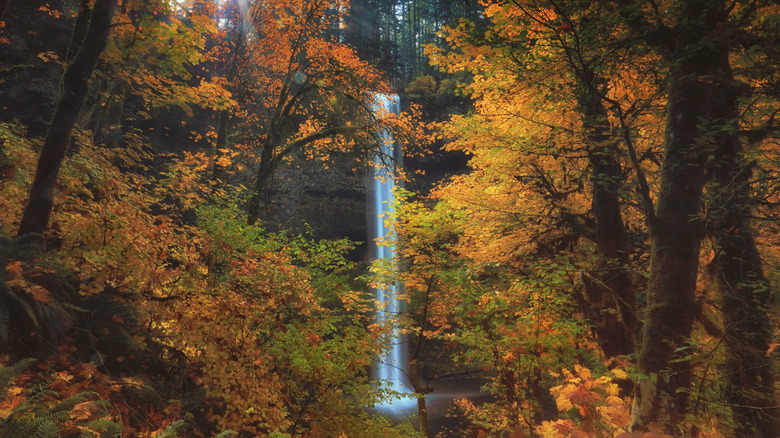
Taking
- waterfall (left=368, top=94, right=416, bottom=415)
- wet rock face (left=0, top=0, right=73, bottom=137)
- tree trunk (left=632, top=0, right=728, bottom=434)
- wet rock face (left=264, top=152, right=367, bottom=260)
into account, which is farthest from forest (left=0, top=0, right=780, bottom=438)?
wet rock face (left=264, top=152, right=367, bottom=260)

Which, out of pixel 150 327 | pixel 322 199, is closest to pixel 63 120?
pixel 150 327

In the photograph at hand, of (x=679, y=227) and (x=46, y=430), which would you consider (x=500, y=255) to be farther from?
(x=46, y=430)

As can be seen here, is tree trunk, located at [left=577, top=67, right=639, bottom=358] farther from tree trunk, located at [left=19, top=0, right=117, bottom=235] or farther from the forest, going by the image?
tree trunk, located at [left=19, top=0, right=117, bottom=235]

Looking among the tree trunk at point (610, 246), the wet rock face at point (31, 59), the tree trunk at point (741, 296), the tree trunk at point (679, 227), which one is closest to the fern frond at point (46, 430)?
the tree trunk at point (679, 227)

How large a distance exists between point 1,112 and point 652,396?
2398 centimetres

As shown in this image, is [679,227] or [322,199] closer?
[679,227]

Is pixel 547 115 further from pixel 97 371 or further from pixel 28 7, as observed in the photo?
pixel 28 7

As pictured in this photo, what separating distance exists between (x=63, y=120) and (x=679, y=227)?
8035mm

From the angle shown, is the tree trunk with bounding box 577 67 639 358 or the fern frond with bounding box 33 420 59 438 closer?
the fern frond with bounding box 33 420 59 438

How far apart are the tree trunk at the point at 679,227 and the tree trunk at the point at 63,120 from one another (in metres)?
7.52

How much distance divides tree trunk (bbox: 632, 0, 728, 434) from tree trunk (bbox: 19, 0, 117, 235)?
7.52m

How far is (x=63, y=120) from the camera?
528cm

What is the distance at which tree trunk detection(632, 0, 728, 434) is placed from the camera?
3.64m

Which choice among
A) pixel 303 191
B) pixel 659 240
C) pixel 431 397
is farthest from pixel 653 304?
pixel 303 191
